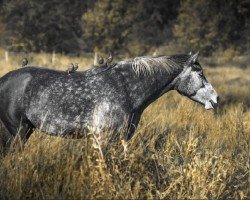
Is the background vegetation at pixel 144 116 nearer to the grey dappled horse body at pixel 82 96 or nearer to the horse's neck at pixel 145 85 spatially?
the grey dappled horse body at pixel 82 96

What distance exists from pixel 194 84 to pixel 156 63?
56 centimetres

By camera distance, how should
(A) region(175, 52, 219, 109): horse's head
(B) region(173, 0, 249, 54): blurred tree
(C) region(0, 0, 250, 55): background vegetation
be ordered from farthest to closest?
(B) region(173, 0, 249, 54): blurred tree < (C) region(0, 0, 250, 55): background vegetation < (A) region(175, 52, 219, 109): horse's head

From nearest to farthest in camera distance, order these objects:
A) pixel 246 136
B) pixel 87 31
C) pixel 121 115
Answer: pixel 121 115 < pixel 246 136 < pixel 87 31

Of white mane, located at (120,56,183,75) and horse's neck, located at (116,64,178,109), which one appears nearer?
horse's neck, located at (116,64,178,109)

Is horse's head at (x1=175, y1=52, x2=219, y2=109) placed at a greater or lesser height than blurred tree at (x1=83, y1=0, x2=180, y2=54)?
lesser

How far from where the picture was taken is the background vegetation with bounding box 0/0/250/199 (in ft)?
12.7

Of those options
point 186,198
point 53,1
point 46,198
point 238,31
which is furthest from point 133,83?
point 238,31

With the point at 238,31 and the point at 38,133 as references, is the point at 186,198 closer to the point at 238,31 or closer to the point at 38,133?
the point at 38,133

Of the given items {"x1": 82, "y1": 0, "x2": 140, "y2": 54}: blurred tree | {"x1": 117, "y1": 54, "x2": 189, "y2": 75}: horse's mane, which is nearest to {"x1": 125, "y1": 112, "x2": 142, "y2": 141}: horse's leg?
{"x1": 117, "y1": 54, "x2": 189, "y2": 75}: horse's mane

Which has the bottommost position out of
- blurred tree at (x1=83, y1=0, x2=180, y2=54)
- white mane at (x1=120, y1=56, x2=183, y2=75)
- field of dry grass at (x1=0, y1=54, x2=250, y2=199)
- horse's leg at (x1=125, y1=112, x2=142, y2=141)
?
field of dry grass at (x1=0, y1=54, x2=250, y2=199)

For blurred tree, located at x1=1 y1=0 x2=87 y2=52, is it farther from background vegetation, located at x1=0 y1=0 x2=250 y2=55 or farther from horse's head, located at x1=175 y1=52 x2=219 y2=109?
horse's head, located at x1=175 y1=52 x2=219 y2=109

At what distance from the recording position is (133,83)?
5.00 metres

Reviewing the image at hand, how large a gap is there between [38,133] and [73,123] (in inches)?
16.8

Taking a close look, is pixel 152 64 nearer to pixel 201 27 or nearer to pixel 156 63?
pixel 156 63
